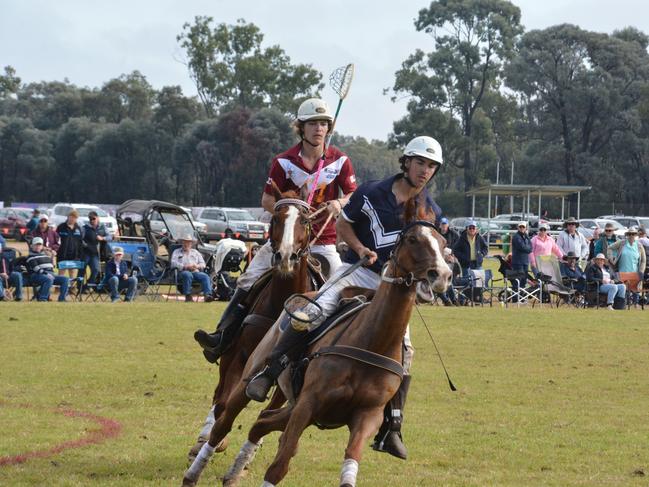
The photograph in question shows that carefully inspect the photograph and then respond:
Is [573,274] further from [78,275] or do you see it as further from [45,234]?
[45,234]

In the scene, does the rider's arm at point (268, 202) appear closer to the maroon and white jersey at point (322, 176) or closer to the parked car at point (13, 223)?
the maroon and white jersey at point (322, 176)

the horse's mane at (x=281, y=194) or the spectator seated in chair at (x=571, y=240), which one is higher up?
the horse's mane at (x=281, y=194)

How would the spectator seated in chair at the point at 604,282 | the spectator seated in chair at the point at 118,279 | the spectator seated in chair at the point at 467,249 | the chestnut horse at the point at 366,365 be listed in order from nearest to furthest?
1. the chestnut horse at the point at 366,365
2. the spectator seated in chair at the point at 118,279
3. the spectator seated in chair at the point at 467,249
4. the spectator seated in chair at the point at 604,282

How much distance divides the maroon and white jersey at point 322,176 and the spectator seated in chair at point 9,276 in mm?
15943

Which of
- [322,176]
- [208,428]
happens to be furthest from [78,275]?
[322,176]

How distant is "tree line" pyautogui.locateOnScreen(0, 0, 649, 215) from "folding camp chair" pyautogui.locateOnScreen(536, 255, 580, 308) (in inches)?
1807

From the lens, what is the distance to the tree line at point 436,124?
78.6 metres

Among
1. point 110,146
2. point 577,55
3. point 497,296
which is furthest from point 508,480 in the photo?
point 110,146

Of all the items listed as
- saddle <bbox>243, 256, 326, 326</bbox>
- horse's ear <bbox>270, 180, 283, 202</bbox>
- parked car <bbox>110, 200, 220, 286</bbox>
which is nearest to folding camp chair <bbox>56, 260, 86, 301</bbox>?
parked car <bbox>110, 200, 220, 286</bbox>

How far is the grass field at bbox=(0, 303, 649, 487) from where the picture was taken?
8914 mm

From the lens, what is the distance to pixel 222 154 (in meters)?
82.5

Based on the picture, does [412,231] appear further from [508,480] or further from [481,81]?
[481,81]

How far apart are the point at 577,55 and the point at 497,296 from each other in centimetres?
5439

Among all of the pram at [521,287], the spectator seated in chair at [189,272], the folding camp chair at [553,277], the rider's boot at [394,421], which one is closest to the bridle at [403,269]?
the rider's boot at [394,421]
